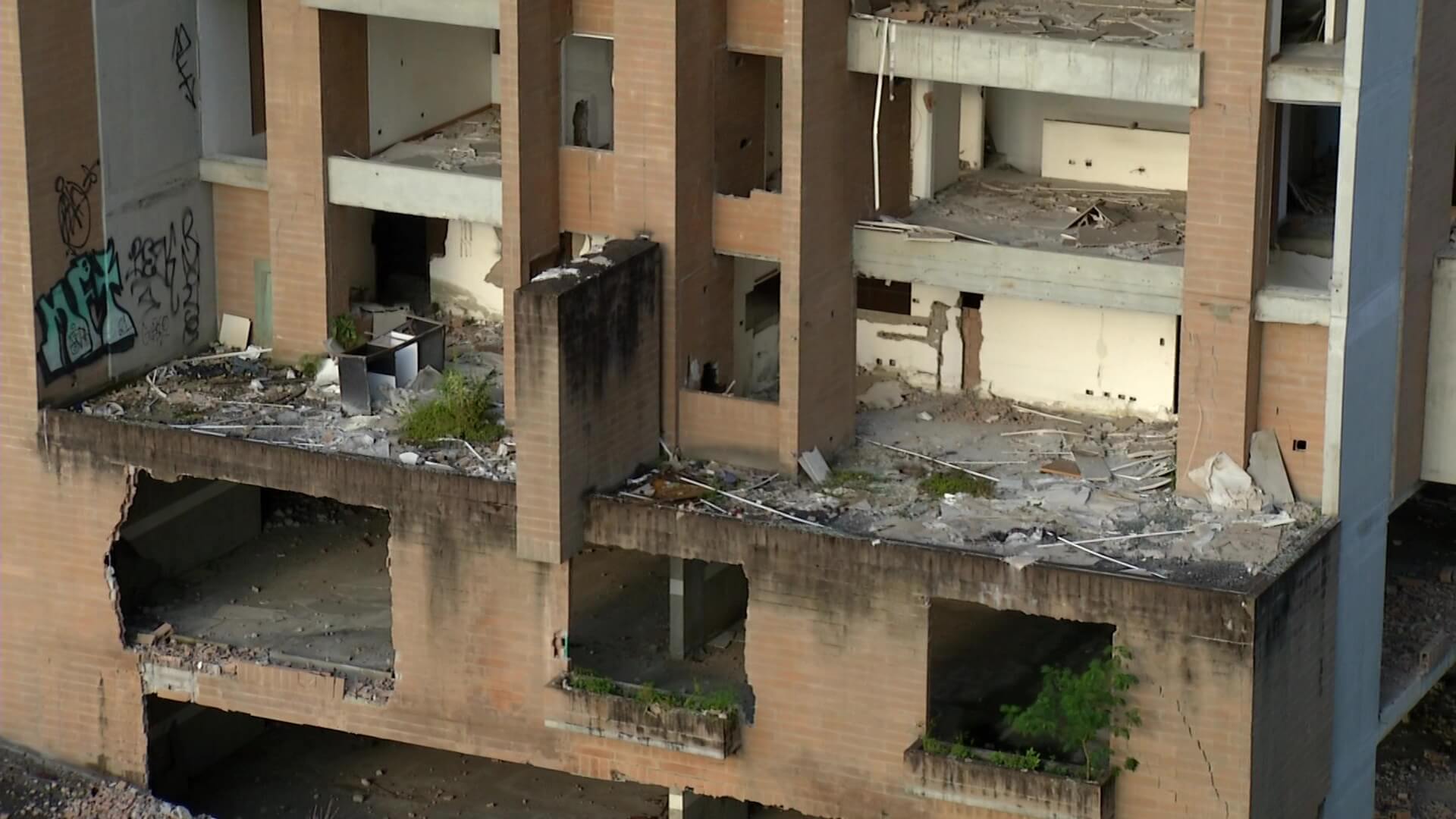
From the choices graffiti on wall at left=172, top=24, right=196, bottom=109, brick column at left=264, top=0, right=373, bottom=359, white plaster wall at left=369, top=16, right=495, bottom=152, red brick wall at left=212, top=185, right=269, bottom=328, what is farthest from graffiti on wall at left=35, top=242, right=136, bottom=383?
white plaster wall at left=369, top=16, right=495, bottom=152

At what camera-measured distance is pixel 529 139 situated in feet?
123

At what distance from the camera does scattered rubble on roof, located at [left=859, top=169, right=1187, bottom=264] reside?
37875 mm

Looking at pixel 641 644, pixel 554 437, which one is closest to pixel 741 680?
pixel 641 644

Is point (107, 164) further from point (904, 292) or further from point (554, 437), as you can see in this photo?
point (904, 292)

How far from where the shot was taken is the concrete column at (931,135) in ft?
129

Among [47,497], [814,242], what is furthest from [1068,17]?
[47,497]

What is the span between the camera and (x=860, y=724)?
3584cm

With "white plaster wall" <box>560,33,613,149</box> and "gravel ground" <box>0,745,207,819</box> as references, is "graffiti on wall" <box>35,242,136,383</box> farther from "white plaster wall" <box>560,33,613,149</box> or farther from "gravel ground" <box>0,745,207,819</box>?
"white plaster wall" <box>560,33,613,149</box>

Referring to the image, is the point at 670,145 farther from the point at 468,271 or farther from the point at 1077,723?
the point at 1077,723

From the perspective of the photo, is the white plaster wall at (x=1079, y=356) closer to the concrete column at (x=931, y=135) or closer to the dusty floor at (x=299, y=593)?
the concrete column at (x=931, y=135)

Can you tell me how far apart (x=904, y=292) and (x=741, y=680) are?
6090 millimetres

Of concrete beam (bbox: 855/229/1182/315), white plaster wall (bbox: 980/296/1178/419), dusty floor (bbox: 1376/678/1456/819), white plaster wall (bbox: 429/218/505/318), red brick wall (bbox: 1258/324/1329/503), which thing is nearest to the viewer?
red brick wall (bbox: 1258/324/1329/503)

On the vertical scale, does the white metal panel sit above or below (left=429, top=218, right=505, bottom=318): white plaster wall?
above

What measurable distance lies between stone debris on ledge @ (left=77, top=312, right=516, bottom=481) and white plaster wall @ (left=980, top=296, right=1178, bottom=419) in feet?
21.9
